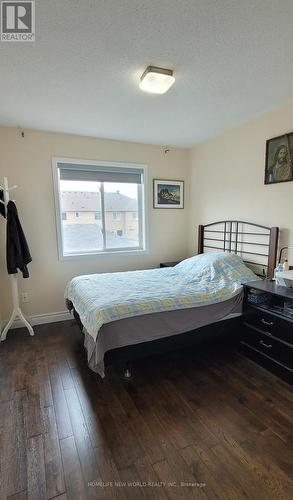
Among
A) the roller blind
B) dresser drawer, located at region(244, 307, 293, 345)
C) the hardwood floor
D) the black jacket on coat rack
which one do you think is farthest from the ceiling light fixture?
the hardwood floor

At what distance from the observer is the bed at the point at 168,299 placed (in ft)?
6.77

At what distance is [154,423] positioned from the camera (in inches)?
69.2

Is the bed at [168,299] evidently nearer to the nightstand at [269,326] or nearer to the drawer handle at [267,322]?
the nightstand at [269,326]

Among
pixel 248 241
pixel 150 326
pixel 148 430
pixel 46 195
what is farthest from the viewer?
pixel 46 195

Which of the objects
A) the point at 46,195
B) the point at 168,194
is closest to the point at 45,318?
the point at 46,195

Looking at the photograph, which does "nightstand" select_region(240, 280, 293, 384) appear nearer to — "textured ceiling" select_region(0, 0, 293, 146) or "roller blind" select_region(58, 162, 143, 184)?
"textured ceiling" select_region(0, 0, 293, 146)

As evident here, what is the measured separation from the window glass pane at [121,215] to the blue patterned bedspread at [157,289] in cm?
84

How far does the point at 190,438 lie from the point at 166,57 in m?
2.63

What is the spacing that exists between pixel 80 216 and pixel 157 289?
1770 millimetres

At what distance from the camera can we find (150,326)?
2174mm

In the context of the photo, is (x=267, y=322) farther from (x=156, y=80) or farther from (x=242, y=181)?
(x=156, y=80)

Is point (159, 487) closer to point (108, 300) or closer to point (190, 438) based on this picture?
point (190, 438)

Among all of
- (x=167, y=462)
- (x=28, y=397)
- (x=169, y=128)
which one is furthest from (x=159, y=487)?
(x=169, y=128)

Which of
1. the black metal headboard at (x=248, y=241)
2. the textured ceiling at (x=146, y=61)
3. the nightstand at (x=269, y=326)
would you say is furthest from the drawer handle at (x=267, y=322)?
the textured ceiling at (x=146, y=61)
